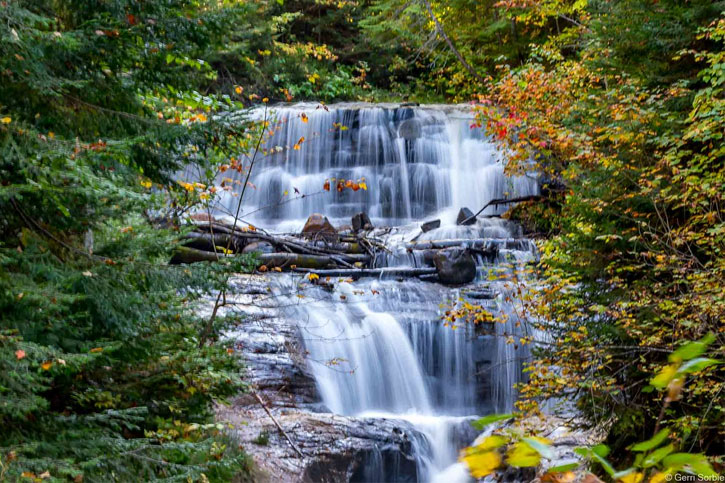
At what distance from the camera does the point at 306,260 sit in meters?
11.1

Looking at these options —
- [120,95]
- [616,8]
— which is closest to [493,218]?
[616,8]

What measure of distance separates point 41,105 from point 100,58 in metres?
0.48

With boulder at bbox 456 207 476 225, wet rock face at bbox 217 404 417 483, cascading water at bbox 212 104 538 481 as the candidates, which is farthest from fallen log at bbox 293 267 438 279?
wet rock face at bbox 217 404 417 483

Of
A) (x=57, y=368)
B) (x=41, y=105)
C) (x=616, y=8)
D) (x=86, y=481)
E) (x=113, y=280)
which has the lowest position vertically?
(x=86, y=481)

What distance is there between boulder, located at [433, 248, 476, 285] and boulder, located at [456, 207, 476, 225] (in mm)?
3014

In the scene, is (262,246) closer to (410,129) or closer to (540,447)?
(410,129)

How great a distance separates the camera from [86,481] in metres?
3.54

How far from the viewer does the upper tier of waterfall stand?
16266mm

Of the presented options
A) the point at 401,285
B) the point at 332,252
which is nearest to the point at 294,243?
the point at 332,252

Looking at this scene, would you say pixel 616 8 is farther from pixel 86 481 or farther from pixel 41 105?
pixel 86 481

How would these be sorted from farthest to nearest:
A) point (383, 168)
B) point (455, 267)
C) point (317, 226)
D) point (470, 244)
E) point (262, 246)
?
point (383, 168), point (317, 226), point (470, 244), point (262, 246), point (455, 267)

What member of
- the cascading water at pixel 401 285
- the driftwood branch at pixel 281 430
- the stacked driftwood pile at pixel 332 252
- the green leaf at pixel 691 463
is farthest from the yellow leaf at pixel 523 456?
the stacked driftwood pile at pixel 332 252

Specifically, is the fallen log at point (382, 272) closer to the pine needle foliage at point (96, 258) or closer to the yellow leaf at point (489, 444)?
the pine needle foliage at point (96, 258)

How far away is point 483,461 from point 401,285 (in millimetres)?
9726
